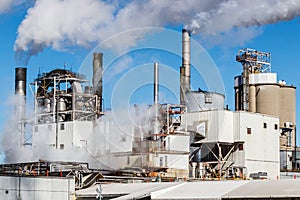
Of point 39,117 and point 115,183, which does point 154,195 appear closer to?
point 115,183

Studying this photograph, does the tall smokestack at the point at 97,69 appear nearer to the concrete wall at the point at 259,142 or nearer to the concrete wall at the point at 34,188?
the concrete wall at the point at 259,142

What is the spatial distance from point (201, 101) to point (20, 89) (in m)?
20.1

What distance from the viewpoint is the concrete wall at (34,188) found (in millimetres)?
34312

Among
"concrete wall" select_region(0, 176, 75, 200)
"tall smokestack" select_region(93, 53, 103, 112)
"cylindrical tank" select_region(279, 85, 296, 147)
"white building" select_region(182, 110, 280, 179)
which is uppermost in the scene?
"tall smokestack" select_region(93, 53, 103, 112)

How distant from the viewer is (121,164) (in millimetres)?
54594

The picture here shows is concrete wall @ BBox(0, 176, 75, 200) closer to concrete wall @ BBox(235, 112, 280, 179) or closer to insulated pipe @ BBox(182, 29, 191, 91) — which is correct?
concrete wall @ BBox(235, 112, 280, 179)

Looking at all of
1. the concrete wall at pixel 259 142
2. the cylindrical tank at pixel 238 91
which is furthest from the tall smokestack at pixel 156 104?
the cylindrical tank at pixel 238 91

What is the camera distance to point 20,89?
208 ft

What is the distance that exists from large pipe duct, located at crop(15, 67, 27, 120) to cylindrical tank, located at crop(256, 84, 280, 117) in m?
28.8

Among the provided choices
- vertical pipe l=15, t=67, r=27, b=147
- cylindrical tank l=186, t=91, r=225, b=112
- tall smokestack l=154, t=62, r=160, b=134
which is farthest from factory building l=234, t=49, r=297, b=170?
vertical pipe l=15, t=67, r=27, b=147

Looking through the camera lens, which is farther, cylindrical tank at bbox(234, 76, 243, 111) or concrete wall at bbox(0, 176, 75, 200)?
cylindrical tank at bbox(234, 76, 243, 111)

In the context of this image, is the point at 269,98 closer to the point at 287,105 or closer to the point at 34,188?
the point at 287,105

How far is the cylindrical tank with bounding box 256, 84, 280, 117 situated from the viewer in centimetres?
7106

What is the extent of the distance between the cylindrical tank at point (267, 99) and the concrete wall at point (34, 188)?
41610mm
